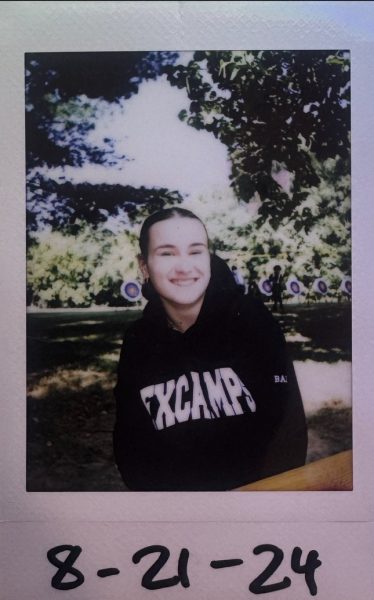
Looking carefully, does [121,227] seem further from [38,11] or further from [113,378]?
[38,11]

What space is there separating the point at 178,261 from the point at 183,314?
0.09m

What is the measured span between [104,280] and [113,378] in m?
0.16

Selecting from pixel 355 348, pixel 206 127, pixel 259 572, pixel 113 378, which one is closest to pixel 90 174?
pixel 206 127

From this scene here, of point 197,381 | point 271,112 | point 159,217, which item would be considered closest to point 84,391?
point 197,381

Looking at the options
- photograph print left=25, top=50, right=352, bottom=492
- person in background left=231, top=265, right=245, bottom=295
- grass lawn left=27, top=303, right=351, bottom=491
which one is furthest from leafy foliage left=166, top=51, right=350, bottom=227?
grass lawn left=27, top=303, right=351, bottom=491

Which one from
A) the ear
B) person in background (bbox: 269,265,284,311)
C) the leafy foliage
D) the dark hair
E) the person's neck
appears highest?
the leafy foliage

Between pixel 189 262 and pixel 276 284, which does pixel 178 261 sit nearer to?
pixel 189 262

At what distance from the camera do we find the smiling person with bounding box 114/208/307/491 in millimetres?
918

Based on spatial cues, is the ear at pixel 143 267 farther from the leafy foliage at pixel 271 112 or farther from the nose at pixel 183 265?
the leafy foliage at pixel 271 112

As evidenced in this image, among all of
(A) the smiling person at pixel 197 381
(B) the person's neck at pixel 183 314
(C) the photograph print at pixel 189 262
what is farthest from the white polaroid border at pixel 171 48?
(B) the person's neck at pixel 183 314

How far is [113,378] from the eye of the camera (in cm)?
93

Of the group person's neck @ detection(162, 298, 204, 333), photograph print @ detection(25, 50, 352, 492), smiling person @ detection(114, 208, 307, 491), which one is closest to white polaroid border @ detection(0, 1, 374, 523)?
photograph print @ detection(25, 50, 352, 492)

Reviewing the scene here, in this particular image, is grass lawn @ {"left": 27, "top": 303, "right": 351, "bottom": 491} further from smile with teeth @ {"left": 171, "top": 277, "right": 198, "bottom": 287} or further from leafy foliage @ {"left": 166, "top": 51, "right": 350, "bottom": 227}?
leafy foliage @ {"left": 166, "top": 51, "right": 350, "bottom": 227}

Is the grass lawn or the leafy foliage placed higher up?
the leafy foliage
